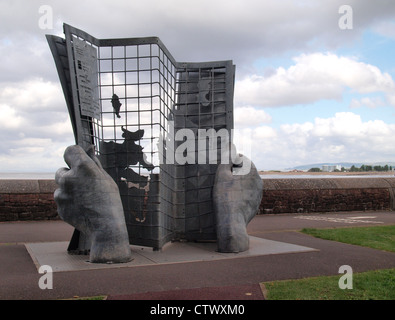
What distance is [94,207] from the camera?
7684 mm

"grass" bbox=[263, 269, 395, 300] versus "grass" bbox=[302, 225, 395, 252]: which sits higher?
"grass" bbox=[263, 269, 395, 300]

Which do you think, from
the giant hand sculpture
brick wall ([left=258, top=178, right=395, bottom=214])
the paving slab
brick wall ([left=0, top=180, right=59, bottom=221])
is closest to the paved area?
the paving slab

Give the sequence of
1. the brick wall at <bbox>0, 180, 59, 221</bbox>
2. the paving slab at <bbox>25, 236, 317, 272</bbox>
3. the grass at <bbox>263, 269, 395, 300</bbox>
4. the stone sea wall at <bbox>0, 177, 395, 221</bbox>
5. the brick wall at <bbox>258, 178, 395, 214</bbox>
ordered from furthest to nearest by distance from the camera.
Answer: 1. the brick wall at <bbox>258, 178, 395, 214</bbox>
2. the stone sea wall at <bbox>0, 177, 395, 221</bbox>
3. the brick wall at <bbox>0, 180, 59, 221</bbox>
4. the paving slab at <bbox>25, 236, 317, 272</bbox>
5. the grass at <bbox>263, 269, 395, 300</bbox>

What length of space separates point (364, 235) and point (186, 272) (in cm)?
584

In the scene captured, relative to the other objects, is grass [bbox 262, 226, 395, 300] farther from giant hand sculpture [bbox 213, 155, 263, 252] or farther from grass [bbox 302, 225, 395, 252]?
grass [bbox 302, 225, 395, 252]

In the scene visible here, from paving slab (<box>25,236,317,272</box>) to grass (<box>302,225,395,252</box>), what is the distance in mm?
1513

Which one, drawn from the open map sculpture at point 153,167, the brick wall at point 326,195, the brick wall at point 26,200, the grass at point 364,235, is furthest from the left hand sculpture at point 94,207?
the brick wall at point 326,195

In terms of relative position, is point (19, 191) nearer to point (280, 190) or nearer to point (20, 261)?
point (20, 261)

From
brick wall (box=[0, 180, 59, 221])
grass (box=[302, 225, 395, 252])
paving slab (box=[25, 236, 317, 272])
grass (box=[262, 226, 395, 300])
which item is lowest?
grass (box=[302, 225, 395, 252])

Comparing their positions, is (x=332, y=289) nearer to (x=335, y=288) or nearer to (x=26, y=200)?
(x=335, y=288)

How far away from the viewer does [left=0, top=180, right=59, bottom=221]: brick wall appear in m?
13.5

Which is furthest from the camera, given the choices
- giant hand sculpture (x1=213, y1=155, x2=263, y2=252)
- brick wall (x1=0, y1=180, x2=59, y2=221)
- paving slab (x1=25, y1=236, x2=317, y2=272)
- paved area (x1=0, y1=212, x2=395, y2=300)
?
brick wall (x1=0, y1=180, x2=59, y2=221)

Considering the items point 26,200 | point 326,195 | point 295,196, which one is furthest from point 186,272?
point 326,195

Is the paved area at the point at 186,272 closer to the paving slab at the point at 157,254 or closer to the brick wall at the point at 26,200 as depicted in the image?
the paving slab at the point at 157,254
